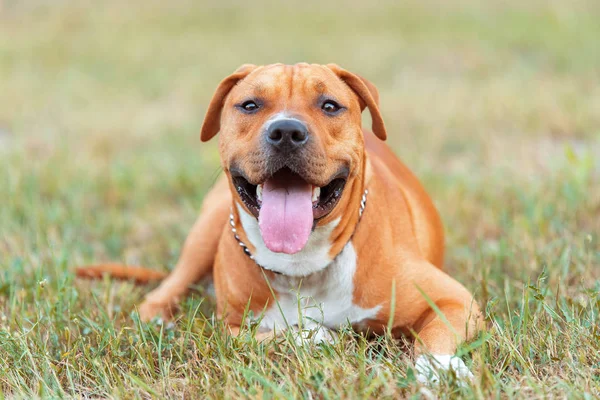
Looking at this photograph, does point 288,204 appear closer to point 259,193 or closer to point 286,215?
point 286,215

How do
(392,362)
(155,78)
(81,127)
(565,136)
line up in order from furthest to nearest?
1. (155,78)
2. (81,127)
3. (565,136)
4. (392,362)

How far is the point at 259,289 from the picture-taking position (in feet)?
11.4

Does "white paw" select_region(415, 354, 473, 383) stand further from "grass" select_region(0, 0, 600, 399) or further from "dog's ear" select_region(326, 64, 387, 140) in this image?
"dog's ear" select_region(326, 64, 387, 140)

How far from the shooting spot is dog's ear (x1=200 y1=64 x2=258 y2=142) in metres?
3.58

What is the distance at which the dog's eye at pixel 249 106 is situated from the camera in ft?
11.0

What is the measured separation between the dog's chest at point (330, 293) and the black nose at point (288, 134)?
638mm

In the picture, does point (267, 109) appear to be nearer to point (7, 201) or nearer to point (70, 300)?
point (70, 300)

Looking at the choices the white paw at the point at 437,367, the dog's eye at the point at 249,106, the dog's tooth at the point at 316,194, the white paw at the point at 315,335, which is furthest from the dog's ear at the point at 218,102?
the white paw at the point at 437,367

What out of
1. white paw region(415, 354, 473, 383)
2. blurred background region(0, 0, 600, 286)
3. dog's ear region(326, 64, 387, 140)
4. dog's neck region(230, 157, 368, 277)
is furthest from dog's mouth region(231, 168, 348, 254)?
blurred background region(0, 0, 600, 286)

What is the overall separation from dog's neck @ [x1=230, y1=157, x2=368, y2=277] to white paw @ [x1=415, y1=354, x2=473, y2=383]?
68 cm

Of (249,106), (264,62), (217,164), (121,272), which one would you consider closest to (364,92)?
(249,106)

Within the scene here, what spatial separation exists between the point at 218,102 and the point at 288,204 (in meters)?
0.76

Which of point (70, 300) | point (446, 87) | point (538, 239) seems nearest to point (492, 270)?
point (538, 239)

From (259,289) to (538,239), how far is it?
6.34ft
